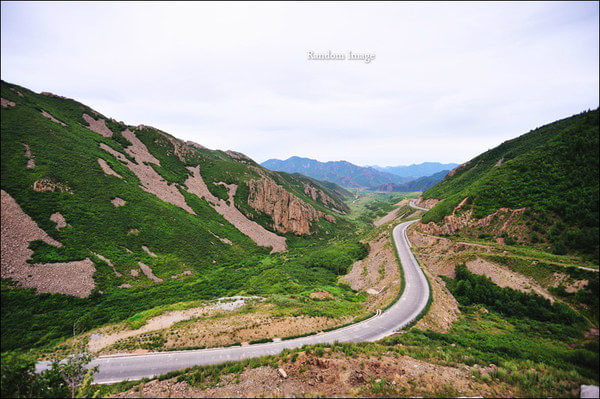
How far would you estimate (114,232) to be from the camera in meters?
36.2

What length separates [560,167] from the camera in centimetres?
2308

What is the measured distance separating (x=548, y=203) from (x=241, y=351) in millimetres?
36179

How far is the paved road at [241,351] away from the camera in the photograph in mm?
15727

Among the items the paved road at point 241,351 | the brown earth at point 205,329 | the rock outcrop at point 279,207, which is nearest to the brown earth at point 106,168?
the rock outcrop at point 279,207

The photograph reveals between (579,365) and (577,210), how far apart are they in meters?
12.2

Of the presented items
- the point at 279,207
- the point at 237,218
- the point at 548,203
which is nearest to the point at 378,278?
the point at 548,203

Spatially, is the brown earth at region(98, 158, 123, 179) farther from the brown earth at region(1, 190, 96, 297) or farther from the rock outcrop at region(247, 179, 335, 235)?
the rock outcrop at region(247, 179, 335, 235)

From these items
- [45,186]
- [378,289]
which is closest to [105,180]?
[45,186]

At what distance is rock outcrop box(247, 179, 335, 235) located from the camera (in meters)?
77.2

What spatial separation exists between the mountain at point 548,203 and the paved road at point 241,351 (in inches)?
606

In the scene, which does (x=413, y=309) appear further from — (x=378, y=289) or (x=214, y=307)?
(x=214, y=307)

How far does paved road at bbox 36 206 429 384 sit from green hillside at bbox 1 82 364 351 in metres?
6.31

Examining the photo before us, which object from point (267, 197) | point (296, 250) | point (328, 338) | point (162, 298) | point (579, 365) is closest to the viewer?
point (579, 365)

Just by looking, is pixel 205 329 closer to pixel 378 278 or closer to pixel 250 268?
pixel 250 268
